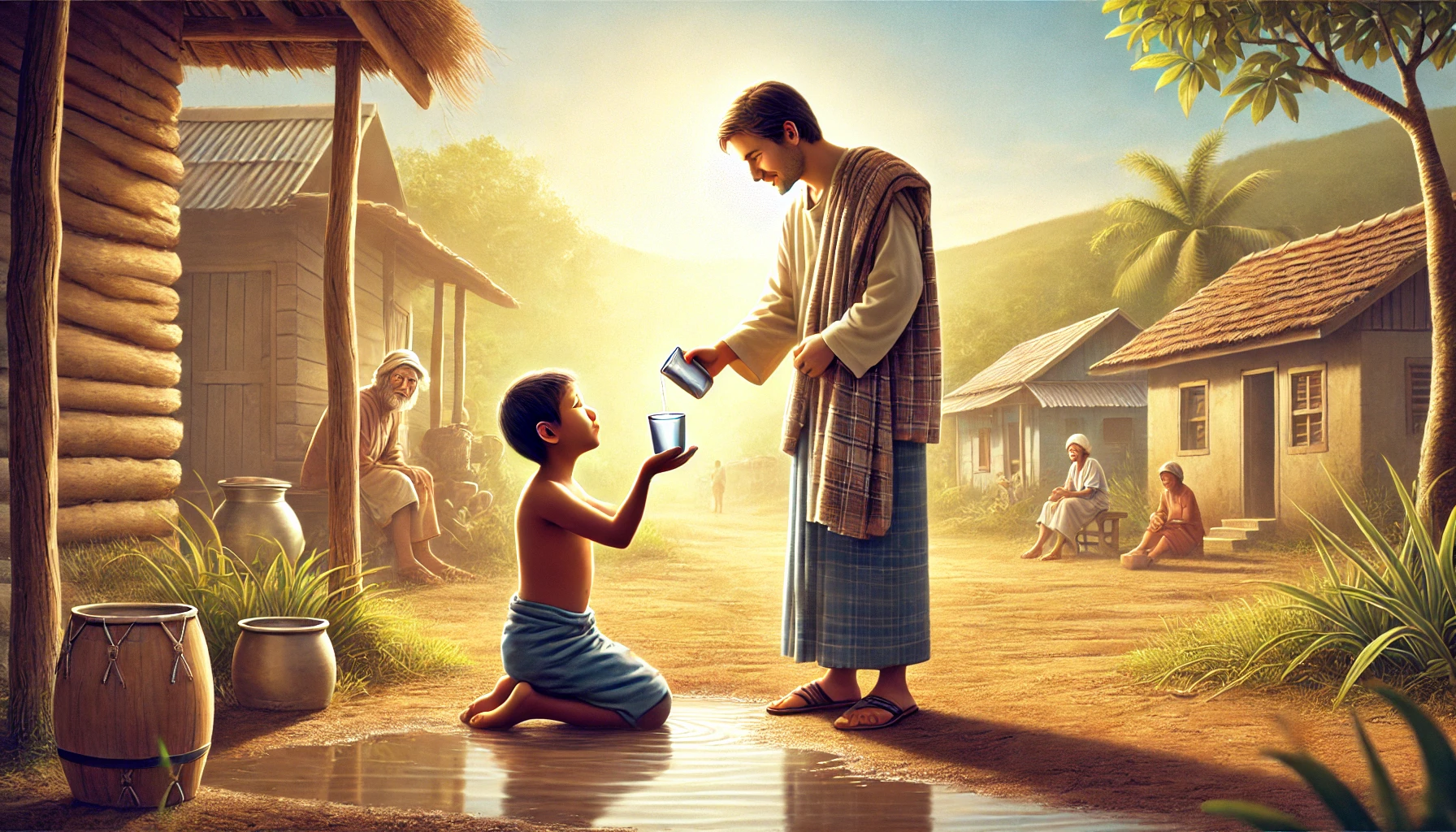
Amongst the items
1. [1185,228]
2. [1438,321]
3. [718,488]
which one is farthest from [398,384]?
[1185,228]

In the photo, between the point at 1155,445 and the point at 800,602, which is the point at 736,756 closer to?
the point at 800,602

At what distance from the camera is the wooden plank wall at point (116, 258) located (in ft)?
13.8

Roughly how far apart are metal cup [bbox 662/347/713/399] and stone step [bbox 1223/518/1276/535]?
763 cm

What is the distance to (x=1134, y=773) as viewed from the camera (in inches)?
95.7

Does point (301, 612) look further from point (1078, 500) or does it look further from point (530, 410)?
point (1078, 500)

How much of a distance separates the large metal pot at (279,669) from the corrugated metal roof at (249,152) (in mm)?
4959

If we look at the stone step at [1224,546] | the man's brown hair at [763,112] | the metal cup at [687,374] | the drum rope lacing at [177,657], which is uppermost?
the man's brown hair at [763,112]

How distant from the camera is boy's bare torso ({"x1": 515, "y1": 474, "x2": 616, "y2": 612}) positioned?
110 inches

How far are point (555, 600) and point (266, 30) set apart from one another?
3.09 meters

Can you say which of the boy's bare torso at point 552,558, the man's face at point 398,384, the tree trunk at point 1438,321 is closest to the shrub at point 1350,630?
the tree trunk at point 1438,321

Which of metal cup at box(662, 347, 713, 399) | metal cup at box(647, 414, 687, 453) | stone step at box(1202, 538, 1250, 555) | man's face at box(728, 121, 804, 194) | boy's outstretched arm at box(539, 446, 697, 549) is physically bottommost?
stone step at box(1202, 538, 1250, 555)

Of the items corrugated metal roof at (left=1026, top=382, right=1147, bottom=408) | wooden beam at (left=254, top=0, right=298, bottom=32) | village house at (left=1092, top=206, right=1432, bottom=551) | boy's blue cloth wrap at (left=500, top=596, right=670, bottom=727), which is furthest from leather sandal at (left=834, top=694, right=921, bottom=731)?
corrugated metal roof at (left=1026, top=382, right=1147, bottom=408)

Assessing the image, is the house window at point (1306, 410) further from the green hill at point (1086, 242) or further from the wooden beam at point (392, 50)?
the green hill at point (1086, 242)

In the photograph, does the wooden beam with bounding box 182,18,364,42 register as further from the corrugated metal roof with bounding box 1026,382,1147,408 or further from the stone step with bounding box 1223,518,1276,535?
the corrugated metal roof with bounding box 1026,382,1147,408
